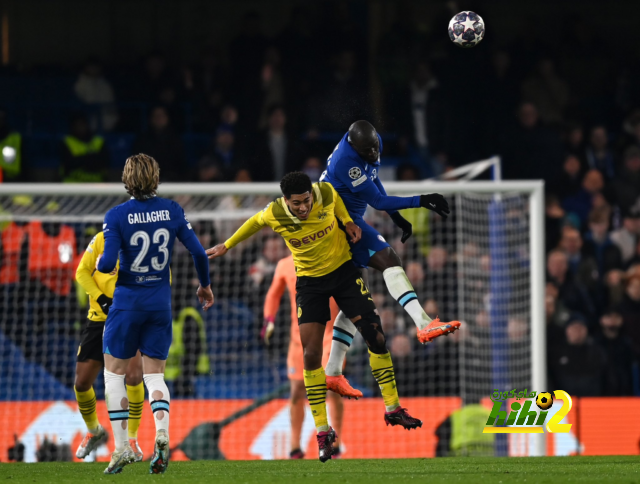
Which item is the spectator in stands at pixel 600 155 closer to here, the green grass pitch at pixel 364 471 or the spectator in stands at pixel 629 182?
the spectator in stands at pixel 629 182

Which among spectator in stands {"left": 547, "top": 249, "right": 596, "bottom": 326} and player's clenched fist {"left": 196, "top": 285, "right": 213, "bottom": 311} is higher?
spectator in stands {"left": 547, "top": 249, "right": 596, "bottom": 326}

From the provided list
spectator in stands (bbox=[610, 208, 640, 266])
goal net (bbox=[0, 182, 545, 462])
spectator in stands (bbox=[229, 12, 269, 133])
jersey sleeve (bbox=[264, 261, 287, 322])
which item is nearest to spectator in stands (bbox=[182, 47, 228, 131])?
spectator in stands (bbox=[229, 12, 269, 133])

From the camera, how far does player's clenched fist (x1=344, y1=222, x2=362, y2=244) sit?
23.0 ft

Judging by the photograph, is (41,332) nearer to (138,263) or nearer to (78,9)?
(138,263)

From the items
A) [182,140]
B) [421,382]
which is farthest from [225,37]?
[421,382]

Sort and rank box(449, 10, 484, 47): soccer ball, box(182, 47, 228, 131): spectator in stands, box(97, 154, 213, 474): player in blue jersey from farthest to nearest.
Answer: box(182, 47, 228, 131): spectator in stands
box(449, 10, 484, 47): soccer ball
box(97, 154, 213, 474): player in blue jersey

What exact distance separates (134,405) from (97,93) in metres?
7.72

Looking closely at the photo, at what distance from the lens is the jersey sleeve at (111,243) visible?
6.40 metres

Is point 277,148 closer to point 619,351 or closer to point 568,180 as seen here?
point 568,180

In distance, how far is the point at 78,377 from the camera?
26.9 ft

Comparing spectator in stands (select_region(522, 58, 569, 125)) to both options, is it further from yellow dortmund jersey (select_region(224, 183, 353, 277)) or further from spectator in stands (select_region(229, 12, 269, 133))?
yellow dortmund jersey (select_region(224, 183, 353, 277))

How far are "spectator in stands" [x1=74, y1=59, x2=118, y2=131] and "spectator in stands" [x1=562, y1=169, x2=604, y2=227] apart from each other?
6070mm

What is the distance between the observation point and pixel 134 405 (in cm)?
742

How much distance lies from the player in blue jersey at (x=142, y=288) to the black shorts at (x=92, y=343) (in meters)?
1.35
